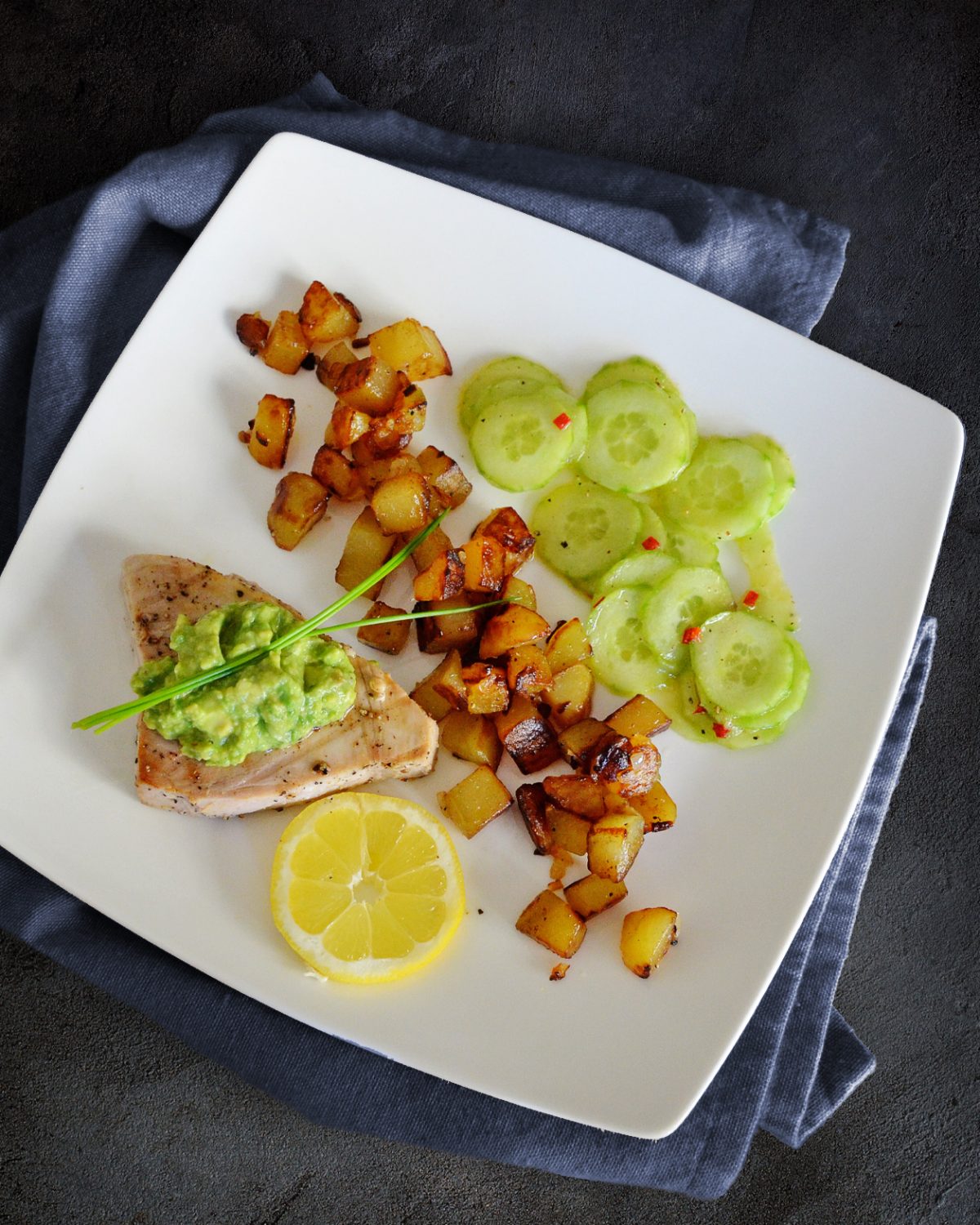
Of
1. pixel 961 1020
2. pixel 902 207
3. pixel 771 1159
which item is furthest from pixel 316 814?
pixel 902 207

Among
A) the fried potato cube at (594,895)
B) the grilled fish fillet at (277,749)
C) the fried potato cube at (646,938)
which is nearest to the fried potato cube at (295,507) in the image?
the grilled fish fillet at (277,749)

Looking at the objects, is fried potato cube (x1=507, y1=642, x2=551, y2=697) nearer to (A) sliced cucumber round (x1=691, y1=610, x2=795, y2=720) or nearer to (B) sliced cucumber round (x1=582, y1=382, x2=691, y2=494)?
(A) sliced cucumber round (x1=691, y1=610, x2=795, y2=720)

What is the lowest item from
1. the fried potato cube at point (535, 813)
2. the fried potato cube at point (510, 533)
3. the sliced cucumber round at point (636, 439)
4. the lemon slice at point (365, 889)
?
the lemon slice at point (365, 889)

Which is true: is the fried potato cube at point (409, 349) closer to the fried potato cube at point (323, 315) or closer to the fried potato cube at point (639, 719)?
the fried potato cube at point (323, 315)

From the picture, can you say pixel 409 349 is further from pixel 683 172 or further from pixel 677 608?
pixel 683 172

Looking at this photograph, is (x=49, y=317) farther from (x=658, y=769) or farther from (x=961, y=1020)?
(x=961, y=1020)

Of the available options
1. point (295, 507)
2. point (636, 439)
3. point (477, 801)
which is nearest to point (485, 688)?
point (477, 801)

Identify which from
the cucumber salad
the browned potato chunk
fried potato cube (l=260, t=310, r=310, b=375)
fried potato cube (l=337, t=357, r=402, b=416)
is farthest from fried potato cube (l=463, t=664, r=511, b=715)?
fried potato cube (l=260, t=310, r=310, b=375)
